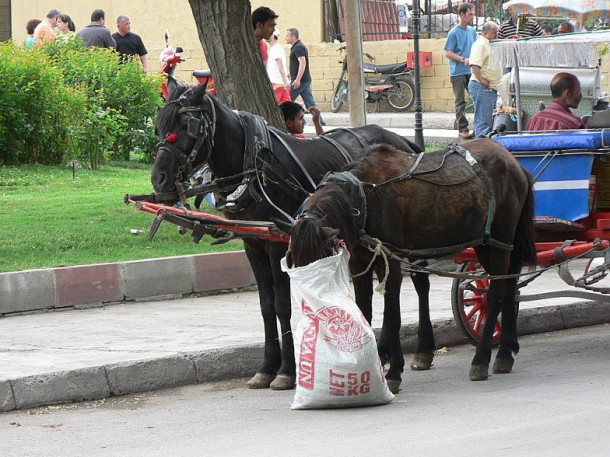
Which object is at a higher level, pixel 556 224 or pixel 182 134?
pixel 182 134

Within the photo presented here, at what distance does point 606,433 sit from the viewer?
18.4 feet

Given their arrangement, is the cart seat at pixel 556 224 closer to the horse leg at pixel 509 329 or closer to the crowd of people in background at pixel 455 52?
the horse leg at pixel 509 329

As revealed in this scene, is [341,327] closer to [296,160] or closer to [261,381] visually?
[261,381]

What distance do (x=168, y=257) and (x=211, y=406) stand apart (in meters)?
3.25

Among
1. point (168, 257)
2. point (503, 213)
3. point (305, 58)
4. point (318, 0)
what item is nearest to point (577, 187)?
point (503, 213)

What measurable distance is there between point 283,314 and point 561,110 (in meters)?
3.02

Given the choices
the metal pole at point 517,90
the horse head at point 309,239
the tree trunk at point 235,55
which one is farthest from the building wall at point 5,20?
the horse head at point 309,239

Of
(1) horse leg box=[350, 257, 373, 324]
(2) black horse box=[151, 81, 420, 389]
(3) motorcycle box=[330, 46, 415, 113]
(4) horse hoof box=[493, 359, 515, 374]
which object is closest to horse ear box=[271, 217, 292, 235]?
(2) black horse box=[151, 81, 420, 389]

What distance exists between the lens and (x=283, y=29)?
82.1 feet

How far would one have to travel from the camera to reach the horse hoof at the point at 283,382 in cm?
727

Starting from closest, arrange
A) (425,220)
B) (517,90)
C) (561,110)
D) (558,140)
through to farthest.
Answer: (425,220)
(558,140)
(561,110)
(517,90)

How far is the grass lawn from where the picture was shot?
10195mm

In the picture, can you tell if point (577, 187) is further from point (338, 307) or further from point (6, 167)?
point (6, 167)

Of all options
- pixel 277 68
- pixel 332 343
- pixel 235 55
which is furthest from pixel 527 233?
pixel 277 68
